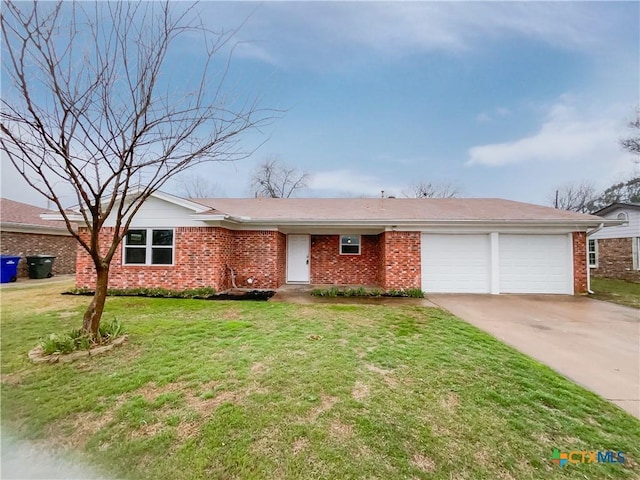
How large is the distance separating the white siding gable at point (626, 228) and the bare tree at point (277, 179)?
21.3 m

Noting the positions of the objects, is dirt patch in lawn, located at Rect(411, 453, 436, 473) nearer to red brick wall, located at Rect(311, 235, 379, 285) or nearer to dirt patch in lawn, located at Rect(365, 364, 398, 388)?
dirt patch in lawn, located at Rect(365, 364, 398, 388)

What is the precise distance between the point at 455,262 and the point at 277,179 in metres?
21.3

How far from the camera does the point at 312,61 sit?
7.90 meters

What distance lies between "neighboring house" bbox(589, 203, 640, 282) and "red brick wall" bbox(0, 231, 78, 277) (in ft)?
88.5

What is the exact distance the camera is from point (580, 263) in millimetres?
9766

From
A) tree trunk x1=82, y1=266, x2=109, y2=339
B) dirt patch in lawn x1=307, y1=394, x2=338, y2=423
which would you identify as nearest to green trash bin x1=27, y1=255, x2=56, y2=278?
tree trunk x1=82, y1=266, x2=109, y2=339

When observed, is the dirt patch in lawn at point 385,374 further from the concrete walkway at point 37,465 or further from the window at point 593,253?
the window at point 593,253

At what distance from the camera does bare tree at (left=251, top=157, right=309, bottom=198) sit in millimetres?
27795

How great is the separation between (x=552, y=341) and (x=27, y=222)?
19092 millimetres

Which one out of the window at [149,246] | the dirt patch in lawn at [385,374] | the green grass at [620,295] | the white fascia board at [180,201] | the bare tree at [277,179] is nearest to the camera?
the dirt patch in lawn at [385,374]

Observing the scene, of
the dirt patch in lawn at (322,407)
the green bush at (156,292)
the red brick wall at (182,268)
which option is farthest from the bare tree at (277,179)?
the dirt patch in lawn at (322,407)

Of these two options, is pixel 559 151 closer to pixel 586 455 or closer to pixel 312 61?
pixel 312 61

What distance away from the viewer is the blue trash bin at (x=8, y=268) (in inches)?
444

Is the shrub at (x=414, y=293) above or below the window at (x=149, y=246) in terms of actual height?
below
